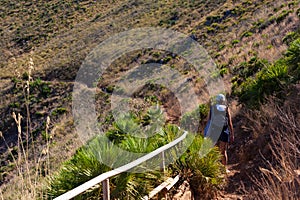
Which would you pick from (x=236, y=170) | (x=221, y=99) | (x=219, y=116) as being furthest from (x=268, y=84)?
(x=219, y=116)

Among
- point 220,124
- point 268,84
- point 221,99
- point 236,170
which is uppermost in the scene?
point 221,99

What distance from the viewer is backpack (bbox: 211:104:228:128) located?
7.16m

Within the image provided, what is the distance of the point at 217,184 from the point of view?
599 cm

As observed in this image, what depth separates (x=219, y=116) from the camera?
7.21 m

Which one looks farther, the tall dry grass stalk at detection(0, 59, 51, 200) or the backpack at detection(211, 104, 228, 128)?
the backpack at detection(211, 104, 228, 128)

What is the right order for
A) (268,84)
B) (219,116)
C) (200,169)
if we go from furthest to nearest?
(268,84) → (219,116) → (200,169)

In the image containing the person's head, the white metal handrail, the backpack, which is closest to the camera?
the white metal handrail

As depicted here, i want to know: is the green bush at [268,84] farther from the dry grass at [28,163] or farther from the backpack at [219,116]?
the dry grass at [28,163]

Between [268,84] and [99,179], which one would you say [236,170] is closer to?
[268,84]

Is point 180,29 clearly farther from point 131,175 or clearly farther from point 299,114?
point 131,175

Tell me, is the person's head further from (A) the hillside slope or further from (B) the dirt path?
(A) the hillside slope

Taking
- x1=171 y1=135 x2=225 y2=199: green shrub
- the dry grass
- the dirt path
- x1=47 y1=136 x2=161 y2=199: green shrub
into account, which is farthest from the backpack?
the dry grass

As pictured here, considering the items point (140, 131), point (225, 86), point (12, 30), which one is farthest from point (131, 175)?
point (12, 30)

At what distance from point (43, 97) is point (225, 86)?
761 inches
